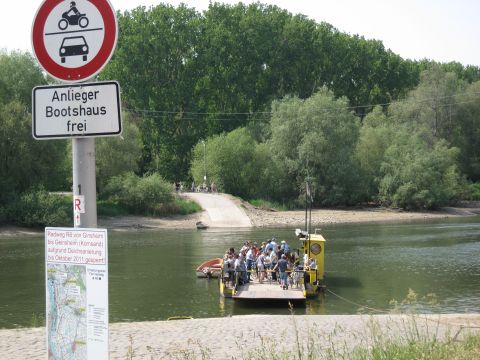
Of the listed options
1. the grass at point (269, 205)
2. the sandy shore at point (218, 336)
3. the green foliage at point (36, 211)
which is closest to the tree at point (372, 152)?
the grass at point (269, 205)

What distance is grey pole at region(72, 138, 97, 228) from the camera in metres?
4.30

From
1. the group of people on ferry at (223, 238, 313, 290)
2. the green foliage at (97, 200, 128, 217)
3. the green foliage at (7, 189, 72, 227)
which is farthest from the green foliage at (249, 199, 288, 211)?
the group of people on ferry at (223, 238, 313, 290)

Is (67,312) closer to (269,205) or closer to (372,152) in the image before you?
(269,205)

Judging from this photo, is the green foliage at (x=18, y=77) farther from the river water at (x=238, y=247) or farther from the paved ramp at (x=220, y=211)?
the paved ramp at (x=220, y=211)

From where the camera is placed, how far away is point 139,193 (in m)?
58.0

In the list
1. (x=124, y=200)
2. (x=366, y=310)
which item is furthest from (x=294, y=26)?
(x=366, y=310)

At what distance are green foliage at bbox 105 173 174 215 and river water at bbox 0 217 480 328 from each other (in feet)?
28.5

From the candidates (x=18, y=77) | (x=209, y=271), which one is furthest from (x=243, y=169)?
(x=209, y=271)

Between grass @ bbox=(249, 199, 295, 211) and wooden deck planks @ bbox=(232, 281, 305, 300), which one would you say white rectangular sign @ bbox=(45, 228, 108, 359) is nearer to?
wooden deck planks @ bbox=(232, 281, 305, 300)

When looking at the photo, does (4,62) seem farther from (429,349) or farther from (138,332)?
(429,349)

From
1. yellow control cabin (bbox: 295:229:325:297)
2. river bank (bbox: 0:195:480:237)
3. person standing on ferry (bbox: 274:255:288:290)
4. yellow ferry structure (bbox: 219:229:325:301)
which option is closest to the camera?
yellow ferry structure (bbox: 219:229:325:301)

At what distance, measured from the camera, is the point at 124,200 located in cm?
5866

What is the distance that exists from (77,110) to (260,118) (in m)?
76.2

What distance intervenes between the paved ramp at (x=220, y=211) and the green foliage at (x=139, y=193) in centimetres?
409
